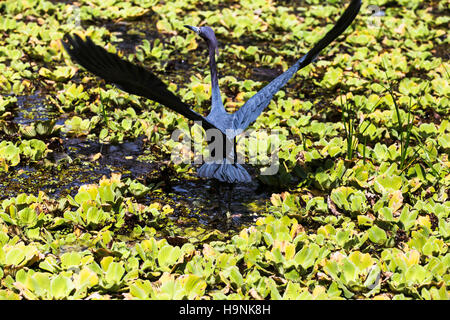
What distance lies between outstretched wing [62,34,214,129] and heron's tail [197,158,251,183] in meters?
0.75

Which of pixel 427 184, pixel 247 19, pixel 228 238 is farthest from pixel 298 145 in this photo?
pixel 247 19

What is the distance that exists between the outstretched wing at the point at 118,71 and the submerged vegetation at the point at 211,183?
902 millimetres

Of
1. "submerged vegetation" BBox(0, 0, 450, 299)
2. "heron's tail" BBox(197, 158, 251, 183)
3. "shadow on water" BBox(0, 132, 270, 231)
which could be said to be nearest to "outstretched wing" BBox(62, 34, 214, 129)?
"heron's tail" BBox(197, 158, 251, 183)

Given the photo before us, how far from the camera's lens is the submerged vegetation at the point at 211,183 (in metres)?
3.32

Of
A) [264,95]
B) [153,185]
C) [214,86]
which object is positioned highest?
[214,86]

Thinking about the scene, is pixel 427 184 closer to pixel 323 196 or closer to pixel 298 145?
pixel 323 196

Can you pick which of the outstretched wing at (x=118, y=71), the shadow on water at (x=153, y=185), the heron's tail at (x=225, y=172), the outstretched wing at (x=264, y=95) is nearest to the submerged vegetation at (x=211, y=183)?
the shadow on water at (x=153, y=185)

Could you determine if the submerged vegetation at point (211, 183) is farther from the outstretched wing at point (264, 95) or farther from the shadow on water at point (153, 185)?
the outstretched wing at point (264, 95)

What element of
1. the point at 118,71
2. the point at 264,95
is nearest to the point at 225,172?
the point at 264,95

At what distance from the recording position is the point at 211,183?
4.65 meters

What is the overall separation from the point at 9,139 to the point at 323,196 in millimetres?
2721

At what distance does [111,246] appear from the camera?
11.8 feet

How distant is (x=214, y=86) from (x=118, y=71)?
1.32 m

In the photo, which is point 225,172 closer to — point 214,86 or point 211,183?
point 211,183
